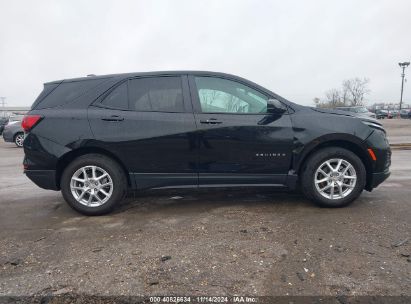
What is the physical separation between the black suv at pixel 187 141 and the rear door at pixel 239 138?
0.01 metres

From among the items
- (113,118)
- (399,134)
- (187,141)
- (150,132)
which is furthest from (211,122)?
(399,134)

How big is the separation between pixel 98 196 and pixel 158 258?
1.55m

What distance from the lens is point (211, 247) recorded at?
10.5 ft

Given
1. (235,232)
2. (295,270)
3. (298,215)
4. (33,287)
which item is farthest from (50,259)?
(298,215)

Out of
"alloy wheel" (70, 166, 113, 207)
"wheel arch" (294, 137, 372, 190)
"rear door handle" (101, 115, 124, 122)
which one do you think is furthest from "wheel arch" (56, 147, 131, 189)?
"wheel arch" (294, 137, 372, 190)

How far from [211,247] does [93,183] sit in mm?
1824

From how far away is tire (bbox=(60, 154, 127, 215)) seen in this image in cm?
409

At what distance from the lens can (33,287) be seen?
256 cm

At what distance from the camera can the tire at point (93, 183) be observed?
4086 mm

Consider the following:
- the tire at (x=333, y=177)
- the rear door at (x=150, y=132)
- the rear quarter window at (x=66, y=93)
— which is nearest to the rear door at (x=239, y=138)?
the rear door at (x=150, y=132)

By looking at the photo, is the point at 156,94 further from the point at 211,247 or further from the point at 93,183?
the point at 211,247

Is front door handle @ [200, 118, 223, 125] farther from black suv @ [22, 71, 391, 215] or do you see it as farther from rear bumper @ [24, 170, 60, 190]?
rear bumper @ [24, 170, 60, 190]

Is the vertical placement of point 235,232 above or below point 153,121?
below

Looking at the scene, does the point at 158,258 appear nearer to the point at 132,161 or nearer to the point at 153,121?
the point at 132,161
